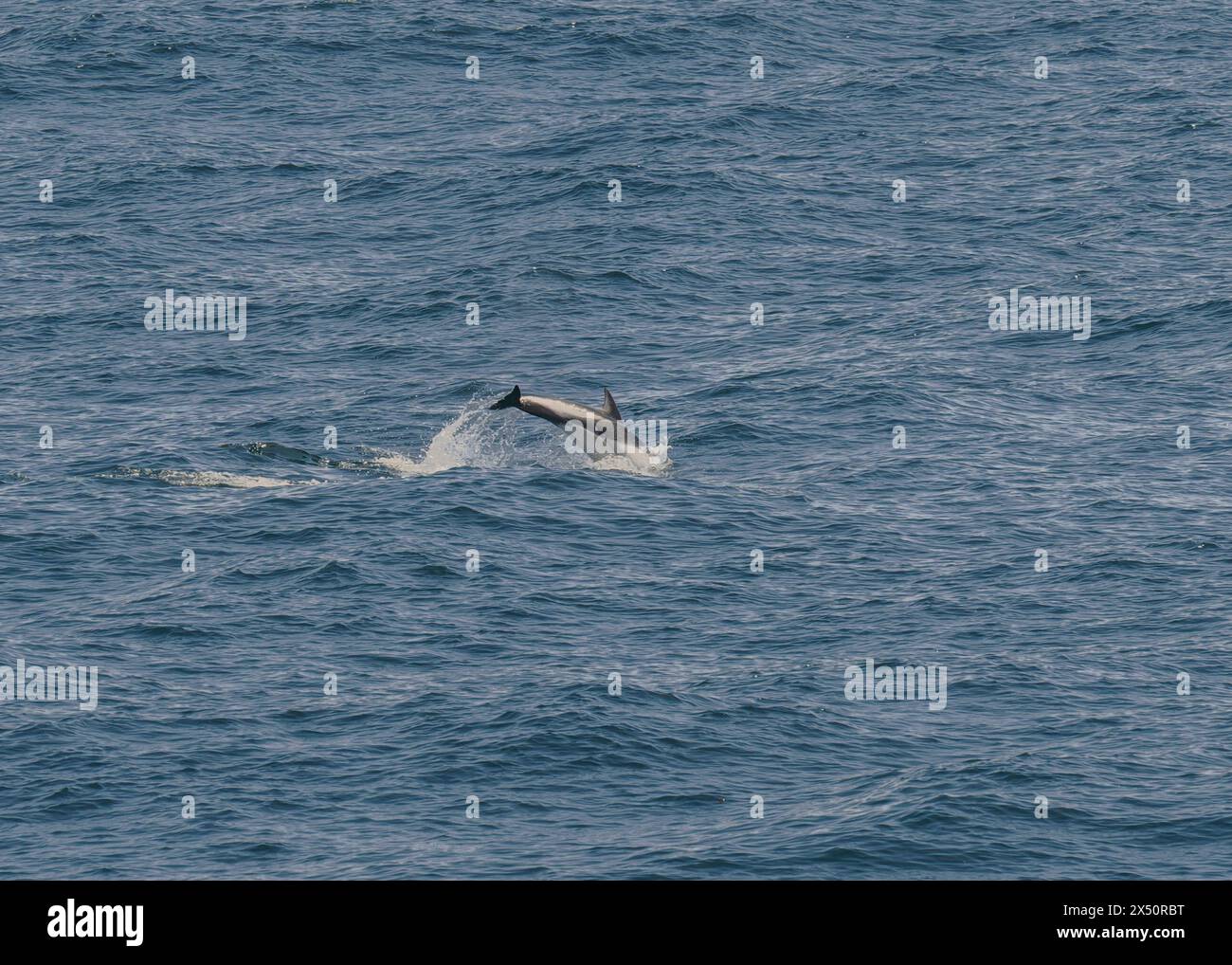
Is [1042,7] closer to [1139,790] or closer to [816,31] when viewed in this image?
[816,31]

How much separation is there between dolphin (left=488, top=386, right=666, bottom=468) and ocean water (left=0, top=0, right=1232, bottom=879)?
2.30ft

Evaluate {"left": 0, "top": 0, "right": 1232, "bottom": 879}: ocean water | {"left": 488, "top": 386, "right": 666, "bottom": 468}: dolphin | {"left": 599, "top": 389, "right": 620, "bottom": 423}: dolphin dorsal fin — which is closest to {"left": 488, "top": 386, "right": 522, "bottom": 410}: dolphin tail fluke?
{"left": 488, "top": 386, "right": 666, "bottom": 468}: dolphin

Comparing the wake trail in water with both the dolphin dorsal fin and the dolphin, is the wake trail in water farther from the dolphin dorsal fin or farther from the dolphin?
the dolphin dorsal fin

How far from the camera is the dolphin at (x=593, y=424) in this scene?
2103 inches

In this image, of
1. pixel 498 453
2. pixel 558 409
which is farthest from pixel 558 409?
pixel 498 453

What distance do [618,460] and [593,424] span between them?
167cm

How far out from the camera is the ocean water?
37.2 metres

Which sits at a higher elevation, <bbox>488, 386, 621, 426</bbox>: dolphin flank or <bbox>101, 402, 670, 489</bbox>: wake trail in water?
<bbox>488, 386, 621, 426</bbox>: dolphin flank

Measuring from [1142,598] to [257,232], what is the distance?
1716 inches

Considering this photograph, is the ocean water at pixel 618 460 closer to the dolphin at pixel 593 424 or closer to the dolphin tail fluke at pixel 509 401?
the dolphin at pixel 593 424

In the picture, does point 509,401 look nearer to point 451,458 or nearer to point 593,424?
point 593,424

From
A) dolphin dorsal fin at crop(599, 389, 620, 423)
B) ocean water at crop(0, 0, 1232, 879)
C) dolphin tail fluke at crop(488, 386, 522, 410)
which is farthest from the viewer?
dolphin dorsal fin at crop(599, 389, 620, 423)

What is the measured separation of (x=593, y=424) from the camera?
5497 cm

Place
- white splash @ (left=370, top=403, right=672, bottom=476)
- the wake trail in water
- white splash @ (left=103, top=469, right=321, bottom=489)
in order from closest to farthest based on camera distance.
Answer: white splash @ (left=103, top=469, right=321, bottom=489)
the wake trail in water
white splash @ (left=370, top=403, right=672, bottom=476)
